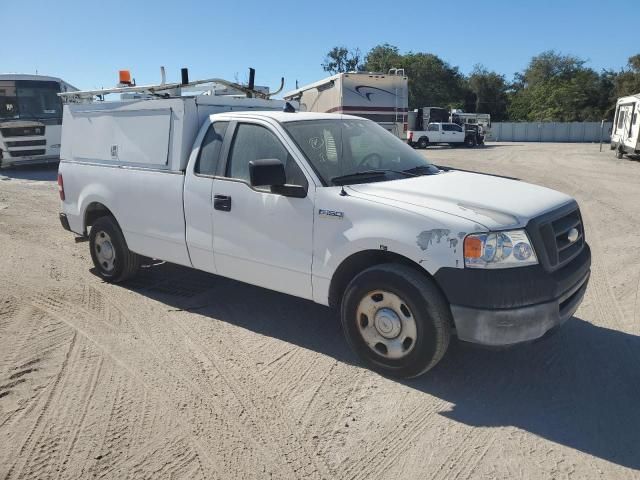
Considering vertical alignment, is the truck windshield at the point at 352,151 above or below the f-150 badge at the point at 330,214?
above

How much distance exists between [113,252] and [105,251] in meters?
0.18

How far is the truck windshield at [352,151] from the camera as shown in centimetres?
422

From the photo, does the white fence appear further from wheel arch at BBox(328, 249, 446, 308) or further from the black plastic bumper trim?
the black plastic bumper trim

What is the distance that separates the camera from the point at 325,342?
4516 millimetres

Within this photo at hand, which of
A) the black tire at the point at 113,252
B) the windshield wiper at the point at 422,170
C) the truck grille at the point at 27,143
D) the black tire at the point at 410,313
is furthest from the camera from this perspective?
the truck grille at the point at 27,143

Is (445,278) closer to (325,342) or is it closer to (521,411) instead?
(521,411)

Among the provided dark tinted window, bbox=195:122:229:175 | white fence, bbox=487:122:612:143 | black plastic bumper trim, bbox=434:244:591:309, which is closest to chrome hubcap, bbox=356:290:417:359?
black plastic bumper trim, bbox=434:244:591:309

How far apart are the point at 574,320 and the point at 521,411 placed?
1.79m

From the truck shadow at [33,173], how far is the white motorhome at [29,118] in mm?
439

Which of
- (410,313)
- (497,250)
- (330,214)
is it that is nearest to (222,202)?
(330,214)

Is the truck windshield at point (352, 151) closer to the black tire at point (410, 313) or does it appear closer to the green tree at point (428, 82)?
the black tire at point (410, 313)

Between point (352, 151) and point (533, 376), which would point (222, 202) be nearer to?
point (352, 151)

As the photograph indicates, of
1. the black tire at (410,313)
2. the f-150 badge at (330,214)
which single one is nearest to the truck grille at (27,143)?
the f-150 badge at (330,214)

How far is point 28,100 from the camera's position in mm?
17719
